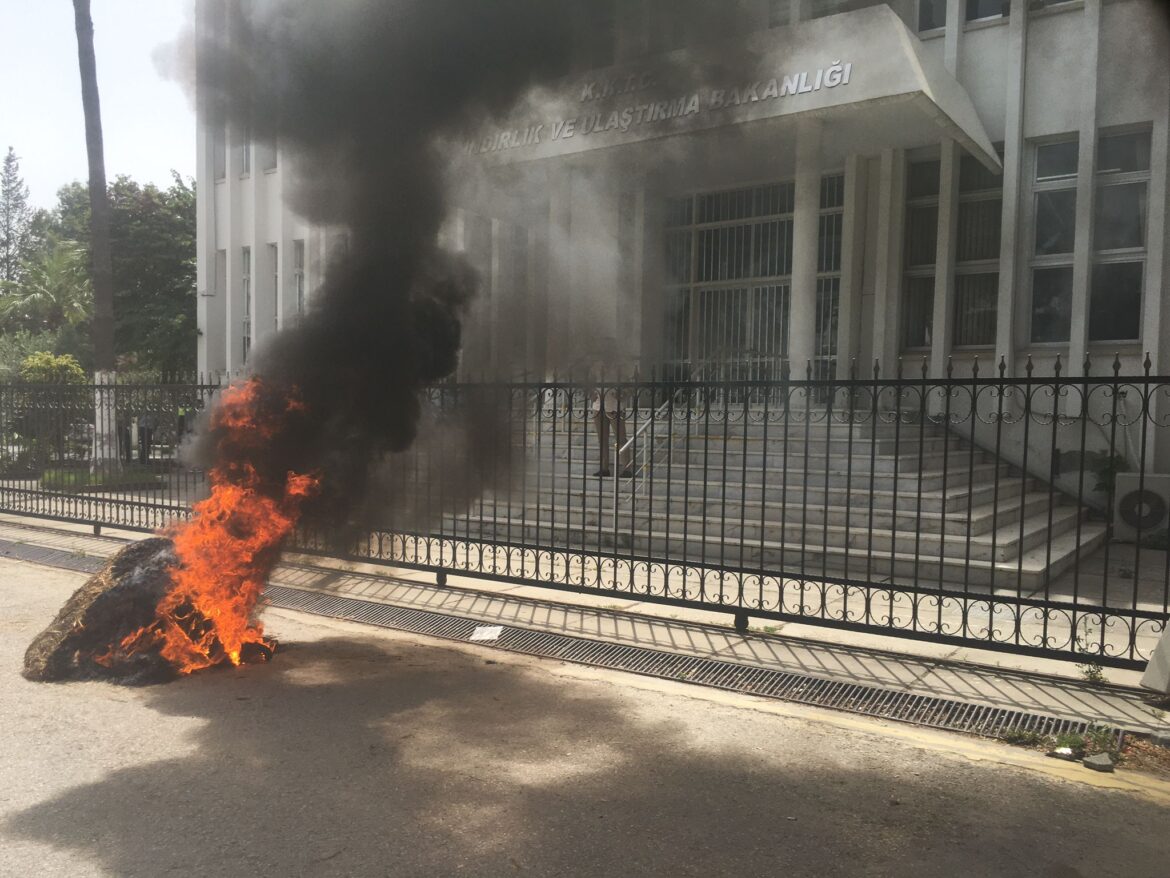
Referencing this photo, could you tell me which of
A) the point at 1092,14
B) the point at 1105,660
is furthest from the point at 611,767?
the point at 1092,14

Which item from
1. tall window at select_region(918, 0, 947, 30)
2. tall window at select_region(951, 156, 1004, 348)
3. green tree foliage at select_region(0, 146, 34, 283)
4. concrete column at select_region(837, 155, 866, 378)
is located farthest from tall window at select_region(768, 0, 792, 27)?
green tree foliage at select_region(0, 146, 34, 283)

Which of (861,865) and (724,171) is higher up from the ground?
(724,171)

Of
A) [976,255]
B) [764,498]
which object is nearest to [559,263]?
[976,255]

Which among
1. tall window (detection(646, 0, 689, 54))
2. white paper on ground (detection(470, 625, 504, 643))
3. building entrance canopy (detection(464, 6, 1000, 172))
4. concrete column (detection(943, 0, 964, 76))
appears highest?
concrete column (detection(943, 0, 964, 76))

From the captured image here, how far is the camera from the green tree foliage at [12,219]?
6338 cm

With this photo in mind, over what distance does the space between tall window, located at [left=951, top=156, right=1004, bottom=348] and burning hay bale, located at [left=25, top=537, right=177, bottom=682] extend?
1046 centimetres

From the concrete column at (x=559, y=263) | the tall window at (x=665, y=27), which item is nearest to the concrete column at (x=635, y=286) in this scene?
the concrete column at (x=559, y=263)

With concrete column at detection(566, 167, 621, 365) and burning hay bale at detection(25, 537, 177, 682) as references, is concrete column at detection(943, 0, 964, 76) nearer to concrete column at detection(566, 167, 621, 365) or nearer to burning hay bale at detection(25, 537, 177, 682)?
concrete column at detection(566, 167, 621, 365)

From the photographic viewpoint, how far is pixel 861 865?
2.99m

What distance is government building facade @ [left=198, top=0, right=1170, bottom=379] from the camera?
8.88m

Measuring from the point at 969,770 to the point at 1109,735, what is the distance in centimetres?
93

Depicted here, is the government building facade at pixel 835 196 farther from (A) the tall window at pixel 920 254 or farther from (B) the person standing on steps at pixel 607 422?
(B) the person standing on steps at pixel 607 422

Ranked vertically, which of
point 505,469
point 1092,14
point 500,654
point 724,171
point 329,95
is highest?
point 1092,14

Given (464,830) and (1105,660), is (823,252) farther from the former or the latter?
(464,830)
